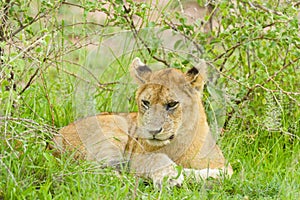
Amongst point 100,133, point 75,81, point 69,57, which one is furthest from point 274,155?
point 69,57

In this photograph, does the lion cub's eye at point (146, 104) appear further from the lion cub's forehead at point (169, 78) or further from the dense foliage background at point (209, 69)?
the dense foliage background at point (209, 69)

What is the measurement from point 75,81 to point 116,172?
1.42 meters

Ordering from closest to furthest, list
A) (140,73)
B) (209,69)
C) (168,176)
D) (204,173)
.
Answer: (168,176)
(204,173)
(140,73)
(209,69)

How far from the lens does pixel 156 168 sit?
4.28 m

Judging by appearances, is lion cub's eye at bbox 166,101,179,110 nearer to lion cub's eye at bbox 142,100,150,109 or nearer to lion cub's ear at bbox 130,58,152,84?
lion cub's eye at bbox 142,100,150,109

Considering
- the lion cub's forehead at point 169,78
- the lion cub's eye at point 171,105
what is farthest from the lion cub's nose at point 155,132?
the lion cub's forehead at point 169,78

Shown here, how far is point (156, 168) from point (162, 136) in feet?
0.75

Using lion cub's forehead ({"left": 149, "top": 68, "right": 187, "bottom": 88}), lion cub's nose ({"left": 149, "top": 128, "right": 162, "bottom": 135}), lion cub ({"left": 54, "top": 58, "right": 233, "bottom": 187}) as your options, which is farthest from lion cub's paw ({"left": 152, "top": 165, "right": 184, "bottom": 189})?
lion cub's forehead ({"left": 149, "top": 68, "right": 187, "bottom": 88})

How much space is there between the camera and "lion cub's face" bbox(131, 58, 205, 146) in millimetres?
4164

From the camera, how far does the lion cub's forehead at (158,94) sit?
420 cm

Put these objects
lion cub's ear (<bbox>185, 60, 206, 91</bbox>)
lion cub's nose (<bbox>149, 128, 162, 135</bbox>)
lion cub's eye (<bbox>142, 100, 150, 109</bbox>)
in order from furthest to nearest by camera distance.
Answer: lion cub's ear (<bbox>185, 60, 206, 91</bbox>) < lion cub's eye (<bbox>142, 100, 150, 109</bbox>) < lion cub's nose (<bbox>149, 128, 162, 135</bbox>)

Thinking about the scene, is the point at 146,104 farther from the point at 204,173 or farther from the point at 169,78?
the point at 204,173

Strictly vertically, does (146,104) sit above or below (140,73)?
below

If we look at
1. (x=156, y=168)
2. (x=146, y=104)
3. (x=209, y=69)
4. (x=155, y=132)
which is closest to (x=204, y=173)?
(x=156, y=168)
